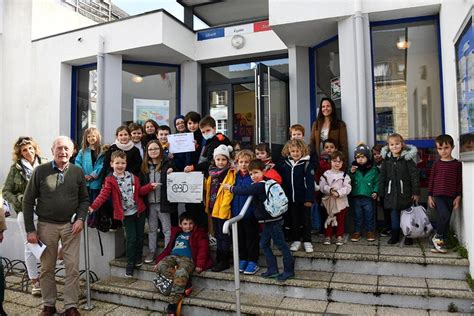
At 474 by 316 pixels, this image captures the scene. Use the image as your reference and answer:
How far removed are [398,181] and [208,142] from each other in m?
2.33

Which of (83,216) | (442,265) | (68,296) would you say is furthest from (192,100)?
(442,265)

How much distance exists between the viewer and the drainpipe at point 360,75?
5137mm

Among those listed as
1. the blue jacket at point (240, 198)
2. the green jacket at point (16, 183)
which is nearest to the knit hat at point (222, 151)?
the blue jacket at point (240, 198)

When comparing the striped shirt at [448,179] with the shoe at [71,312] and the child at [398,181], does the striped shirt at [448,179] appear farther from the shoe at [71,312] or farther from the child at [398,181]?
the shoe at [71,312]

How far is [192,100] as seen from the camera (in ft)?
25.3

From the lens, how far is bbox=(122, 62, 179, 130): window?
769cm

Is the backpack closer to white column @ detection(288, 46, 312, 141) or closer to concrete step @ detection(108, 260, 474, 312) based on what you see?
concrete step @ detection(108, 260, 474, 312)

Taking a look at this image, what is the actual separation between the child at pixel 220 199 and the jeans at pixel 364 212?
1.64 m

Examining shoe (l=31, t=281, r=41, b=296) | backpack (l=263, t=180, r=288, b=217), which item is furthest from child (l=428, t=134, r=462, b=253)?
shoe (l=31, t=281, r=41, b=296)

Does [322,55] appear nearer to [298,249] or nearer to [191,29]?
[191,29]

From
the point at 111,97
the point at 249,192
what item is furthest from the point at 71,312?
the point at 111,97

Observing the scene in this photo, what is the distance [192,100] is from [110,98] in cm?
165

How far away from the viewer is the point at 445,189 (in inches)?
154

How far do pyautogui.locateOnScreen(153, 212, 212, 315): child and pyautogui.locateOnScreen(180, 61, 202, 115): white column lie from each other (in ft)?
12.5
